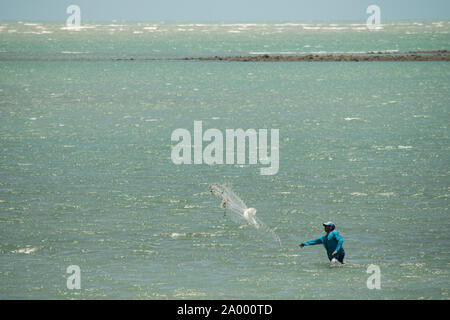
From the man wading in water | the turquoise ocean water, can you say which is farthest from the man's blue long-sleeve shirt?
the turquoise ocean water

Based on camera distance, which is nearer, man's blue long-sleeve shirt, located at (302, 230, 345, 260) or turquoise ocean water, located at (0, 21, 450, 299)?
man's blue long-sleeve shirt, located at (302, 230, 345, 260)

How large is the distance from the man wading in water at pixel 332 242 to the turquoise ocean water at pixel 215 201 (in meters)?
0.76

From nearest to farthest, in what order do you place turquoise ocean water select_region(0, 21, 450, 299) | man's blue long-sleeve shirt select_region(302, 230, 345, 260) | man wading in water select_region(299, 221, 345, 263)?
man wading in water select_region(299, 221, 345, 263) < man's blue long-sleeve shirt select_region(302, 230, 345, 260) < turquoise ocean water select_region(0, 21, 450, 299)

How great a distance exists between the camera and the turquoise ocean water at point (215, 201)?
32562 mm

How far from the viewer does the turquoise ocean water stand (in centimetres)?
3256

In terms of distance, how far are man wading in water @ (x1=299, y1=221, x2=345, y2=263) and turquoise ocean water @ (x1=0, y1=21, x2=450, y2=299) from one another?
762 mm

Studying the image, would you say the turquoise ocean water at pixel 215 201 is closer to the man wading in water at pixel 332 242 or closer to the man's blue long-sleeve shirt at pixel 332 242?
the man wading in water at pixel 332 242

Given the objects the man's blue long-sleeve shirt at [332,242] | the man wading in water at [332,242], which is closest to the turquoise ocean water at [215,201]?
the man wading in water at [332,242]

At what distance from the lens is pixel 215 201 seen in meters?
47.2

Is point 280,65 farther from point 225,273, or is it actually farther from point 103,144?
point 225,273

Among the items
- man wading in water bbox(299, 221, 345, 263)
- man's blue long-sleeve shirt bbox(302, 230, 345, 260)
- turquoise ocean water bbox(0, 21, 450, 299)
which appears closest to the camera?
man wading in water bbox(299, 221, 345, 263)

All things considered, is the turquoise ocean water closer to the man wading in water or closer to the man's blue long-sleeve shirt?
the man wading in water

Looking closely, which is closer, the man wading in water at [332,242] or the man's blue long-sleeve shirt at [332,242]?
the man wading in water at [332,242]

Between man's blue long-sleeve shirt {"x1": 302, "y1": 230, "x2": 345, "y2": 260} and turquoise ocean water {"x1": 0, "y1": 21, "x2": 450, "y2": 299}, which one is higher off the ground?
man's blue long-sleeve shirt {"x1": 302, "y1": 230, "x2": 345, "y2": 260}
